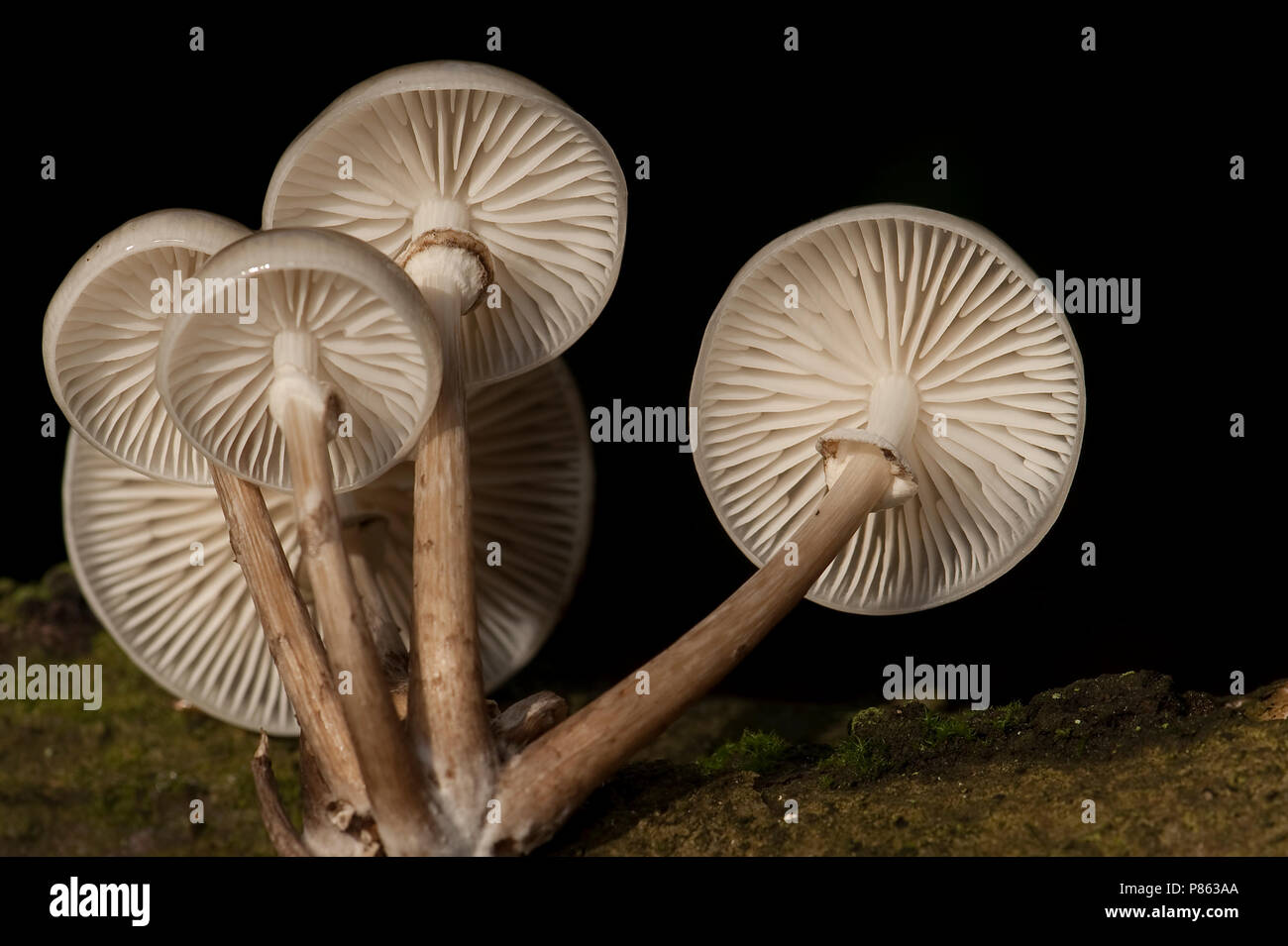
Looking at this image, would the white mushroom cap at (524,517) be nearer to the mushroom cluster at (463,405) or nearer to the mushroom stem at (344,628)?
the mushroom cluster at (463,405)

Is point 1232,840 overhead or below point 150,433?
below

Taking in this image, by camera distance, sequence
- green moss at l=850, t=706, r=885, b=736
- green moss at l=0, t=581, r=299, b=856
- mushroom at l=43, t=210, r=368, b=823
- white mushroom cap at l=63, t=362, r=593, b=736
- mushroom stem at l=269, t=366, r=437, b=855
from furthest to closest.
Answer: white mushroom cap at l=63, t=362, r=593, b=736, green moss at l=0, t=581, r=299, b=856, green moss at l=850, t=706, r=885, b=736, mushroom at l=43, t=210, r=368, b=823, mushroom stem at l=269, t=366, r=437, b=855

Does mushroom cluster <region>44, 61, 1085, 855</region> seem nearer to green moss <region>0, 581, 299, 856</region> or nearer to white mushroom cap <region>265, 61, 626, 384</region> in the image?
white mushroom cap <region>265, 61, 626, 384</region>

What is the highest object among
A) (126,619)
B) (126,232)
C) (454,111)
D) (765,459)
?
(454,111)

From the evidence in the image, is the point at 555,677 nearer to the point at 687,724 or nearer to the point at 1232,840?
the point at 687,724

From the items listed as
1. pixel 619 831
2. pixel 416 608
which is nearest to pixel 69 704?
pixel 416 608

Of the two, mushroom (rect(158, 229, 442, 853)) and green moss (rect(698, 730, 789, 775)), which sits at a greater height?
mushroom (rect(158, 229, 442, 853))

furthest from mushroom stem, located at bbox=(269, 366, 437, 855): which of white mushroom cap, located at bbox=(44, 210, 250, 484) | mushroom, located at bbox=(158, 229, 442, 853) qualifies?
white mushroom cap, located at bbox=(44, 210, 250, 484)
